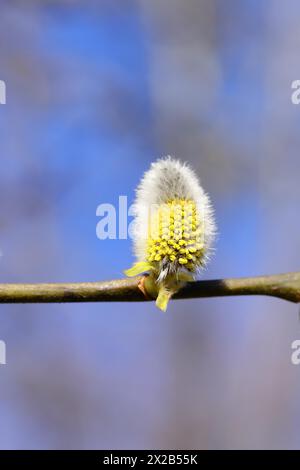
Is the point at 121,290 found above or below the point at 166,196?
below

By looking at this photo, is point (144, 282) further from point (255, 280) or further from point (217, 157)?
point (217, 157)

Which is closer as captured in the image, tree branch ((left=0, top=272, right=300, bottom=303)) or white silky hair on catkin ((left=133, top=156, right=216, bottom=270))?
tree branch ((left=0, top=272, right=300, bottom=303))

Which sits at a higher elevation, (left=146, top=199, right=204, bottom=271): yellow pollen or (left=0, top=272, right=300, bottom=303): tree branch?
(left=146, top=199, right=204, bottom=271): yellow pollen
